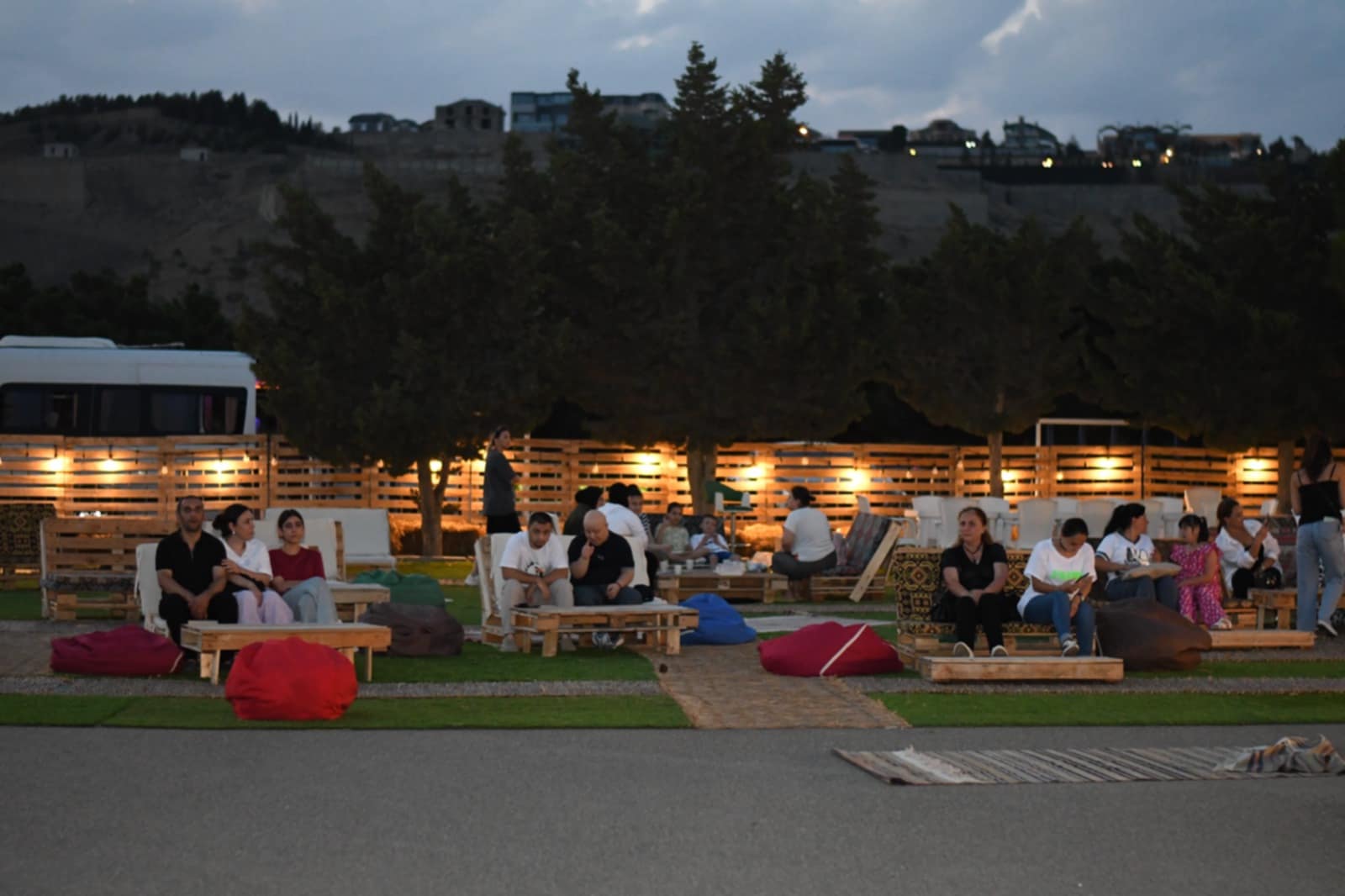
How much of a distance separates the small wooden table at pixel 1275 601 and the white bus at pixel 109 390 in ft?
64.4

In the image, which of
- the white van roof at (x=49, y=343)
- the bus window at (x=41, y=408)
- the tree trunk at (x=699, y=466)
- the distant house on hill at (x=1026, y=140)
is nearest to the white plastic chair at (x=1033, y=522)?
the tree trunk at (x=699, y=466)

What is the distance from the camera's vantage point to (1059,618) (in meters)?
11.4

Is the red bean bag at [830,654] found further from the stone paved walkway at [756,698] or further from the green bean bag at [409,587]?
the green bean bag at [409,587]

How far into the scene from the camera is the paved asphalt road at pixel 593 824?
18.3 feet

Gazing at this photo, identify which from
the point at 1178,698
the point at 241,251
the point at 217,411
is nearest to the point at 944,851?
the point at 1178,698

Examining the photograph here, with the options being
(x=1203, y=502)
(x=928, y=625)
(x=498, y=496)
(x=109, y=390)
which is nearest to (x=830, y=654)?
(x=928, y=625)

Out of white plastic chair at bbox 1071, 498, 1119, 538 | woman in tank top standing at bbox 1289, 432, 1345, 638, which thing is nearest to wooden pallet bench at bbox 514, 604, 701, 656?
woman in tank top standing at bbox 1289, 432, 1345, 638

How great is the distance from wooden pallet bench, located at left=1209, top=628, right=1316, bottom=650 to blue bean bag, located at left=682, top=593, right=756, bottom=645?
3.64m

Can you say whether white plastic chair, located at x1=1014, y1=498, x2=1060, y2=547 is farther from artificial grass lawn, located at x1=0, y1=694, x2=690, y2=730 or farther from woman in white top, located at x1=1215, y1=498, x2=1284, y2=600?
artificial grass lawn, located at x1=0, y1=694, x2=690, y2=730

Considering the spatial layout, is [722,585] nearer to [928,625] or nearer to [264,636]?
[928,625]

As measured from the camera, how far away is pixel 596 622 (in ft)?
41.0

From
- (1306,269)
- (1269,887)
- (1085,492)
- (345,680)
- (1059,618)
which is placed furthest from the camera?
(1085,492)

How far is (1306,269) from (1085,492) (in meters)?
5.75

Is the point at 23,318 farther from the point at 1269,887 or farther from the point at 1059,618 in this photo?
the point at 1269,887
